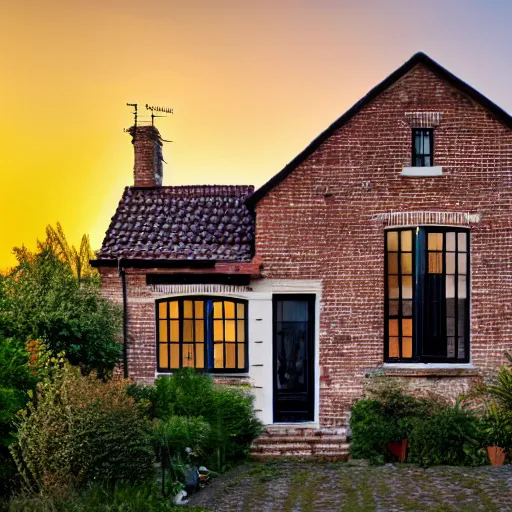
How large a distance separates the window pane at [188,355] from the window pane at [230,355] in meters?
0.78

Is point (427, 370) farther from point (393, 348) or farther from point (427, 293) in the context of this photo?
point (427, 293)

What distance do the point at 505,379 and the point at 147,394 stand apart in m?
7.25

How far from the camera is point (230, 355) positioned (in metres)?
15.9

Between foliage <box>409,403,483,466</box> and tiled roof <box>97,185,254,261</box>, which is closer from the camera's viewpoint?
foliage <box>409,403,483,466</box>

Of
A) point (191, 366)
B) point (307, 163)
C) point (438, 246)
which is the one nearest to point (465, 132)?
point (438, 246)

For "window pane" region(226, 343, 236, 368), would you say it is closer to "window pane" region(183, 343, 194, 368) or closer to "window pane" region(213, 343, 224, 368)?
"window pane" region(213, 343, 224, 368)

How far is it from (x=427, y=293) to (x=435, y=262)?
2.26 ft

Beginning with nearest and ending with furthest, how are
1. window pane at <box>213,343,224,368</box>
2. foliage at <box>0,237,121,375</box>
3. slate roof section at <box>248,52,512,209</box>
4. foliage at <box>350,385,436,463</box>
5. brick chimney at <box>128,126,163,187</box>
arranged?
foliage at <box>0,237,121,375</box>, foliage at <box>350,385,436,463</box>, slate roof section at <box>248,52,512,209</box>, window pane at <box>213,343,224,368</box>, brick chimney at <box>128,126,163,187</box>

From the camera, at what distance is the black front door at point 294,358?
15.7 meters

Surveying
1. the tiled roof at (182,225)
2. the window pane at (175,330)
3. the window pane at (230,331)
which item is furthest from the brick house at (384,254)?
the window pane at (175,330)

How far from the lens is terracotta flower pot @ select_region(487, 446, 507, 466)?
13.7 metres

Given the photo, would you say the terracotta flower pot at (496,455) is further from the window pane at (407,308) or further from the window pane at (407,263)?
the window pane at (407,263)

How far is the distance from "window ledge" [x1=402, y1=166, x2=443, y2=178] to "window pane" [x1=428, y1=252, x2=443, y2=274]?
1.69 m

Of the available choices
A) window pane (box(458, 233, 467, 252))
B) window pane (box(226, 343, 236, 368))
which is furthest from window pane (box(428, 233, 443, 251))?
window pane (box(226, 343, 236, 368))
